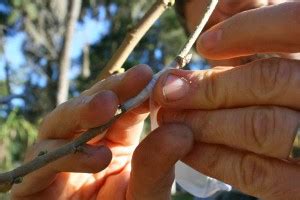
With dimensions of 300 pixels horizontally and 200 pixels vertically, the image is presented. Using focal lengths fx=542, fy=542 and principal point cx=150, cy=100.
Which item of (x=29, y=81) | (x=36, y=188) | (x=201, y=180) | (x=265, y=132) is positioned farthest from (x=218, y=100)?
(x=29, y=81)

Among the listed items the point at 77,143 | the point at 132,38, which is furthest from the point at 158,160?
the point at 132,38

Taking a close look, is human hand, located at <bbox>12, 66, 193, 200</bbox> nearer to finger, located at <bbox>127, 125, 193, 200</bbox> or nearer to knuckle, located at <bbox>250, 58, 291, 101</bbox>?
finger, located at <bbox>127, 125, 193, 200</bbox>

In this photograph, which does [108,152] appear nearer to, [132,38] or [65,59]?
[132,38]

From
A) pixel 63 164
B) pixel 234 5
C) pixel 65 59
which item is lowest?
pixel 65 59

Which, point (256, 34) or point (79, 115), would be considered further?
point (79, 115)

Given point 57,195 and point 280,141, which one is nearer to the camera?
point 280,141

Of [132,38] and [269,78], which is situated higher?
[269,78]

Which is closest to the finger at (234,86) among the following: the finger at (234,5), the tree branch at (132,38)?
the tree branch at (132,38)

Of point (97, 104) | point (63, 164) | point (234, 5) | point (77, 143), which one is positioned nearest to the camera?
point (77, 143)

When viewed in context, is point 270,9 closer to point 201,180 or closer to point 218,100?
point 218,100
